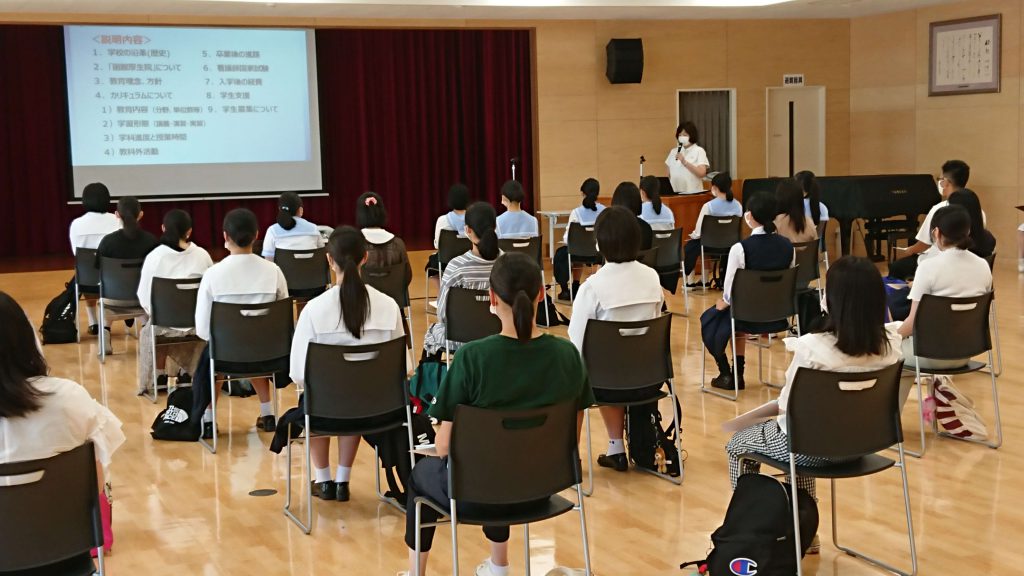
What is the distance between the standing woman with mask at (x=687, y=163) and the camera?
1265cm

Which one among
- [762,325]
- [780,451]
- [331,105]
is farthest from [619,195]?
[331,105]

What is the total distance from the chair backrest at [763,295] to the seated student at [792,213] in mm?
1099

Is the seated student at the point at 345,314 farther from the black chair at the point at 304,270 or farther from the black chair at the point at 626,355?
the black chair at the point at 304,270

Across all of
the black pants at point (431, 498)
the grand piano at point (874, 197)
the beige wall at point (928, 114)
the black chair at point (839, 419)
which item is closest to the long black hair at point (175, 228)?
the black pants at point (431, 498)

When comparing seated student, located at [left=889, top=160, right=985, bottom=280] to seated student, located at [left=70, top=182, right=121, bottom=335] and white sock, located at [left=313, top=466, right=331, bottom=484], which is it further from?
seated student, located at [left=70, top=182, right=121, bottom=335]

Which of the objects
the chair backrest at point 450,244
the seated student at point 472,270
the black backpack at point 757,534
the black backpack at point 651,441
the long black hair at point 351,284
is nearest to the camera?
the black backpack at point 757,534

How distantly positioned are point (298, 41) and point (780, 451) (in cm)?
1008

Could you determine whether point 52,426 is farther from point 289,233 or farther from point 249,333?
point 289,233

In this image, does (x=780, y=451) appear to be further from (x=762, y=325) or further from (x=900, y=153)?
(x=900, y=153)

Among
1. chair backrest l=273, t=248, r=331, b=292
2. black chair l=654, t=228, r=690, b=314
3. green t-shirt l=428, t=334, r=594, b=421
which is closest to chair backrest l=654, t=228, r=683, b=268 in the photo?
black chair l=654, t=228, r=690, b=314

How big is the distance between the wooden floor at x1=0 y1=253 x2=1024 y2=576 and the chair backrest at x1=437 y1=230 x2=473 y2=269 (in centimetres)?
291

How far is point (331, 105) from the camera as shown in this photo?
1398 cm

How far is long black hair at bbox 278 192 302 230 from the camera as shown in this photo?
841cm

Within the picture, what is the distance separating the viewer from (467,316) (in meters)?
5.79
